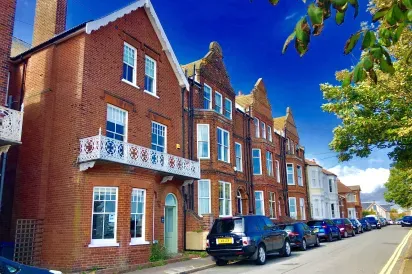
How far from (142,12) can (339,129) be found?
36.9ft

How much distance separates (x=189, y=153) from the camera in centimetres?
2080

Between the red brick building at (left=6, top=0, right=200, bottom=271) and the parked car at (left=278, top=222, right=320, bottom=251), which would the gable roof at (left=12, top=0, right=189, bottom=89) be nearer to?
the red brick building at (left=6, top=0, right=200, bottom=271)

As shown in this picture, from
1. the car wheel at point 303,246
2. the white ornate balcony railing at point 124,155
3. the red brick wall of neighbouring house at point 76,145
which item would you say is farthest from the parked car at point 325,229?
the red brick wall of neighbouring house at point 76,145

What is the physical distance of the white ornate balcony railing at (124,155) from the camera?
1307 centimetres

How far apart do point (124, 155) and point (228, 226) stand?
5.07 metres

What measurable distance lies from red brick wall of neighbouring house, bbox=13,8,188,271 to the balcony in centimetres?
255

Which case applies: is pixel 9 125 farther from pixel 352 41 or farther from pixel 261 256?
pixel 352 41

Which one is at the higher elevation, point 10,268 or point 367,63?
point 367,63

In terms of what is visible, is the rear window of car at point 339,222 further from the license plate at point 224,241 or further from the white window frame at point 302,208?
the license plate at point 224,241

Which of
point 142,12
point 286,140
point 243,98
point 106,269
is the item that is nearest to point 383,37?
point 106,269

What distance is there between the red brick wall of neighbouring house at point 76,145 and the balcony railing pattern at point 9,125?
8.32ft

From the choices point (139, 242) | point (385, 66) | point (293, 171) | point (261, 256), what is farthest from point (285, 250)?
point (293, 171)

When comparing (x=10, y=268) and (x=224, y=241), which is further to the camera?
(x=224, y=241)

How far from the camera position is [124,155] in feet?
45.7
